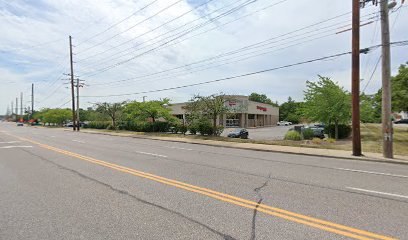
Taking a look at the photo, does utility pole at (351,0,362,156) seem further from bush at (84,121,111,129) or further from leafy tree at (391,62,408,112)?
bush at (84,121,111,129)

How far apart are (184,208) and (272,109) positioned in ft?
236

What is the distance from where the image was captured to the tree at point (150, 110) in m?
33.3

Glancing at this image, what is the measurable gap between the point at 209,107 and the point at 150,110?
989 centimetres

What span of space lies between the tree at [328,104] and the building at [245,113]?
→ 2082 cm

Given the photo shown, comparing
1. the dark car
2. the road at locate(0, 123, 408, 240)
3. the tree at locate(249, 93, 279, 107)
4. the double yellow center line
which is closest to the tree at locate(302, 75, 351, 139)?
the dark car

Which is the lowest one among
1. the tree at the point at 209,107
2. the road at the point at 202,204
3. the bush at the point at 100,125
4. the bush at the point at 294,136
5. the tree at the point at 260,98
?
the road at the point at 202,204

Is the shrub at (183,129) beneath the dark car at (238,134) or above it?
above

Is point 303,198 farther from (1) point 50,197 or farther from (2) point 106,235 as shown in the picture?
(1) point 50,197

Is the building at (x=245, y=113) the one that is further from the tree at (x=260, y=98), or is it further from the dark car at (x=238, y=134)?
the tree at (x=260, y=98)

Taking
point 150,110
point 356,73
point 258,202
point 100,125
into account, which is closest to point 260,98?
point 100,125

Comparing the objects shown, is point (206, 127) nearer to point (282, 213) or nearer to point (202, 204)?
point (202, 204)

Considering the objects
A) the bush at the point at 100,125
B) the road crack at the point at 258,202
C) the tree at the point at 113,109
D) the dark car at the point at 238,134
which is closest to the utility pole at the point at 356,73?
the road crack at the point at 258,202

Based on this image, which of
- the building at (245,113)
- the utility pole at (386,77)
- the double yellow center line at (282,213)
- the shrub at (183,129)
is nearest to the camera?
the double yellow center line at (282,213)

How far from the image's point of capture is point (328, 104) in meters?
25.8
